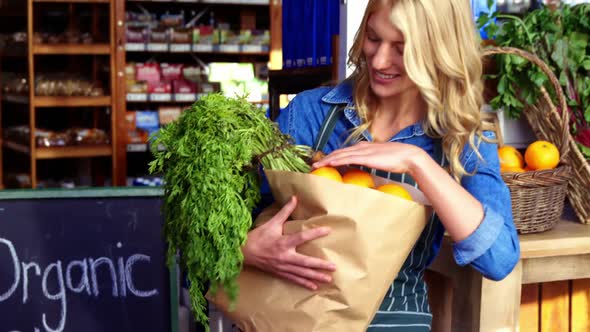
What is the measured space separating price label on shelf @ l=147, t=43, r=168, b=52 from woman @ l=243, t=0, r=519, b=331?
3790mm

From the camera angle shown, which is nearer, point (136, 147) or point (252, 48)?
point (136, 147)

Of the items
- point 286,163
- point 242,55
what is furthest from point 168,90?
point 286,163

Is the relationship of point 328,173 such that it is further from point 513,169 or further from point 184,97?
point 184,97

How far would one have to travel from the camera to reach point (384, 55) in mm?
1559

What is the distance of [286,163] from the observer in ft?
5.03

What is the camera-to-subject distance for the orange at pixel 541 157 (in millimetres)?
2195

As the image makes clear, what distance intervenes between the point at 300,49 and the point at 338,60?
491 millimetres

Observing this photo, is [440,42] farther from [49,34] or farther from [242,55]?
[242,55]

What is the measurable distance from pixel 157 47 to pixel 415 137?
13.1 feet

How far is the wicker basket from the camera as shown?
2123 mm

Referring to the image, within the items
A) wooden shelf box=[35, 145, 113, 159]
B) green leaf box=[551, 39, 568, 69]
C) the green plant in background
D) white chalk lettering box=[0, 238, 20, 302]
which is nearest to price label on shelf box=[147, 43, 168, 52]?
wooden shelf box=[35, 145, 113, 159]

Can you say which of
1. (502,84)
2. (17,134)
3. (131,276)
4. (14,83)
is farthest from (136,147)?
(502,84)

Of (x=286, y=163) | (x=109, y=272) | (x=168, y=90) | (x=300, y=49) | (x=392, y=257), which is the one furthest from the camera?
(x=168, y=90)

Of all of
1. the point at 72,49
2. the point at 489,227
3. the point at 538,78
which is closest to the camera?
the point at 489,227
